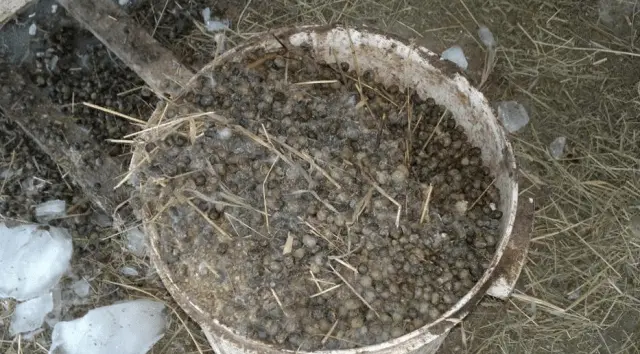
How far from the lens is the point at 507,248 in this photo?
6.22ft

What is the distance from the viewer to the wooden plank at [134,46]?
7.60 feet

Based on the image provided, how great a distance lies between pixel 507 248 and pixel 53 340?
5.29ft

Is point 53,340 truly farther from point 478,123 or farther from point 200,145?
point 478,123

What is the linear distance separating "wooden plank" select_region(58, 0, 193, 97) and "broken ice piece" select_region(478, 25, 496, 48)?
4.28 feet

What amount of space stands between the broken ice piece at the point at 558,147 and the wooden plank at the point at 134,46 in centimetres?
147

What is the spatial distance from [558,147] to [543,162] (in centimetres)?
11

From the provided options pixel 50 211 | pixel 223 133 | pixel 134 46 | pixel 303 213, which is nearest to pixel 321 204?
pixel 303 213

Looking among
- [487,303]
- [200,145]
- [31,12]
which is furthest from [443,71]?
[31,12]

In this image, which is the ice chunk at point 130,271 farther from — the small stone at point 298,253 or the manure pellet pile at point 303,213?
the small stone at point 298,253

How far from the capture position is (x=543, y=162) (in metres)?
2.72

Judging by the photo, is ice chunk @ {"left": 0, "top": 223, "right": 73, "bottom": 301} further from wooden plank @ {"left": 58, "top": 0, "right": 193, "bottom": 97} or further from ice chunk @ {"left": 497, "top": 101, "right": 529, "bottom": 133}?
ice chunk @ {"left": 497, "top": 101, "right": 529, "bottom": 133}

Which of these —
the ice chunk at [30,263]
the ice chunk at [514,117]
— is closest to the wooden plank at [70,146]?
the ice chunk at [30,263]

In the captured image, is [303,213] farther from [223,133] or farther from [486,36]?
[486,36]

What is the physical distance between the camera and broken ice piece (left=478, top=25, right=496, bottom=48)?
2.91 meters
